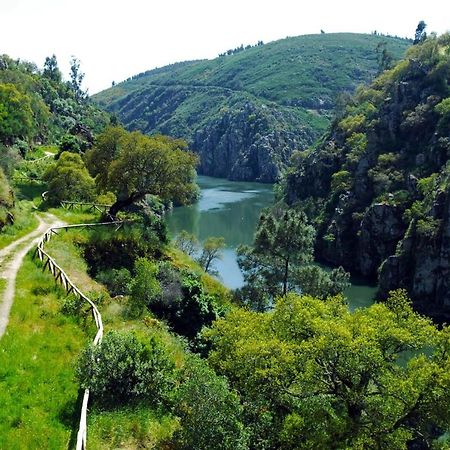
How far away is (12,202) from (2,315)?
21818 mm

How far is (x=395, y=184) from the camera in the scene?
103 metres

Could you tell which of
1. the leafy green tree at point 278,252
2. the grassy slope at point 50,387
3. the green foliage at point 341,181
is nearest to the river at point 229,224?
the green foliage at point 341,181

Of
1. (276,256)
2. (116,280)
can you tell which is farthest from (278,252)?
(116,280)

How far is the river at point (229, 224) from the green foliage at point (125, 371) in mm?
63081

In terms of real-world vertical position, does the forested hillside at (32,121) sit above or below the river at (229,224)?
above

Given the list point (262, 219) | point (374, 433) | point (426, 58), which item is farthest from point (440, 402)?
point (426, 58)

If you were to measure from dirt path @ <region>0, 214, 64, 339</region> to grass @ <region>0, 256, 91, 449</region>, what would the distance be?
362mm

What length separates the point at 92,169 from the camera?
52.3 metres

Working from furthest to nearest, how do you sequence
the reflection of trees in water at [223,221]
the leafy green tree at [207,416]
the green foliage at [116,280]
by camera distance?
the reflection of trees in water at [223,221] < the green foliage at [116,280] < the leafy green tree at [207,416]

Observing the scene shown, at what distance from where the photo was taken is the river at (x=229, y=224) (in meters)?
88.0

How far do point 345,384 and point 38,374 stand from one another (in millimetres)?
13285

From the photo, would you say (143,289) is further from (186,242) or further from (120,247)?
(186,242)

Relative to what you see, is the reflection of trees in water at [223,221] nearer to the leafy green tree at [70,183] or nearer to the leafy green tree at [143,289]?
the leafy green tree at [70,183]

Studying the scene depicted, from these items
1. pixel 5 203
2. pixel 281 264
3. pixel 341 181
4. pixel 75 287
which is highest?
pixel 5 203
